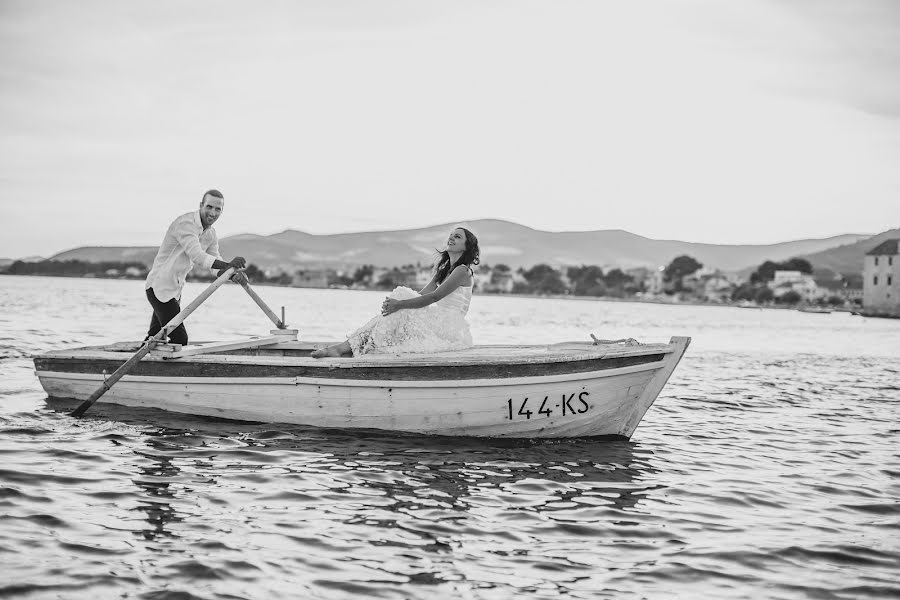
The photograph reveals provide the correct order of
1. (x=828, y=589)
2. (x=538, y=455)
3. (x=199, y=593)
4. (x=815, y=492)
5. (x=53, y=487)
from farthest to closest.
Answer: (x=538, y=455) → (x=815, y=492) → (x=53, y=487) → (x=828, y=589) → (x=199, y=593)

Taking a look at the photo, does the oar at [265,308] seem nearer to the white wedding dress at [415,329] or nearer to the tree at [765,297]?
the white wedding dress at [415,329]

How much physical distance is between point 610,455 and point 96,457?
18.1 ft

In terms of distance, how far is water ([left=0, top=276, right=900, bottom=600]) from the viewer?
216 inches

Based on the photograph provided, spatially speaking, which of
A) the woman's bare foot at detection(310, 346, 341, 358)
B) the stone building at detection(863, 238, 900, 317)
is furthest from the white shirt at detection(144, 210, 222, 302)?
the stone building at detection(863, 238, 900, 317)

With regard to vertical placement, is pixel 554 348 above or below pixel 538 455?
above

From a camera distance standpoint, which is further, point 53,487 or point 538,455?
point 538,455

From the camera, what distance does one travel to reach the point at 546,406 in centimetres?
944

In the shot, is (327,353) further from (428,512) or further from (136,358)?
(428,512)

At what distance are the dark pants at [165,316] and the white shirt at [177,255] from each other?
0.08 meters

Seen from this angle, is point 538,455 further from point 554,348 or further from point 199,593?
point 199,593

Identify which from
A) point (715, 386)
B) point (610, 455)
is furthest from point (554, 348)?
point (715, 386)

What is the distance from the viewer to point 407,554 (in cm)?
592

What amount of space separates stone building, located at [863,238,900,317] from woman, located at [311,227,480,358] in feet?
399


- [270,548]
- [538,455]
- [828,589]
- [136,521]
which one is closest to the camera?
[828,589]
